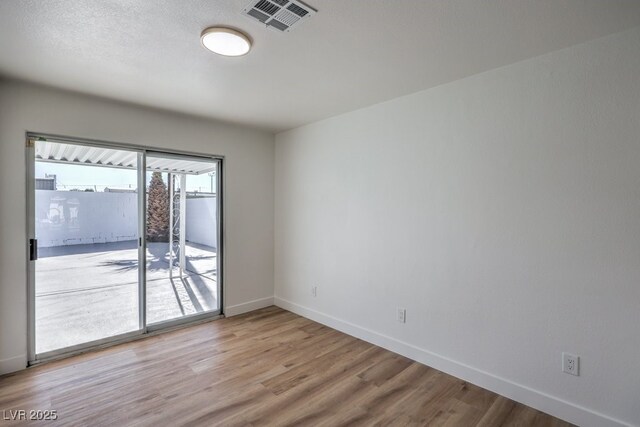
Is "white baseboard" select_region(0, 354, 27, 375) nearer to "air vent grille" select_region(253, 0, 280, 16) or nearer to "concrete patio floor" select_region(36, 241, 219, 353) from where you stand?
"concrete patio floor" select_region(36, 241, 219, 353)

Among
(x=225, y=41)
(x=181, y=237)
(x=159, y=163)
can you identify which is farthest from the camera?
(x=181, y=237)

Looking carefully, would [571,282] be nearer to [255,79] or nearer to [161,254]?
[255,79]

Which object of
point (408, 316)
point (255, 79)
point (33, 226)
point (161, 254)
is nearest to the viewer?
point (255, 79)

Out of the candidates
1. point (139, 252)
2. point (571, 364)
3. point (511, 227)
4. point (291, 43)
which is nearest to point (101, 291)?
point (139, 252)

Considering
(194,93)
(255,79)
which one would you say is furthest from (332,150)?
(194,93)

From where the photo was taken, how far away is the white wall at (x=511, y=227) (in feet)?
6.39

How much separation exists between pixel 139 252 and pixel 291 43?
108 inches

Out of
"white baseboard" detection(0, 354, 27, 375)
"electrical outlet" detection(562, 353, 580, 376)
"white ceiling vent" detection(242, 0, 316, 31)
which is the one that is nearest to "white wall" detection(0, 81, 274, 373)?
"white baseboard" detection(0, 354, 27, 375)

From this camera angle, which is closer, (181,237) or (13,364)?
(13,364)

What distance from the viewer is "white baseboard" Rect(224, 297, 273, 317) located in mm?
4086

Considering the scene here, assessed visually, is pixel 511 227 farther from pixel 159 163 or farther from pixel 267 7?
pixel 159 163

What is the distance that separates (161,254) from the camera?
145 inches

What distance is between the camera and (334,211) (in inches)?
147

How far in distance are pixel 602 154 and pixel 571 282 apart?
86 centimetres
